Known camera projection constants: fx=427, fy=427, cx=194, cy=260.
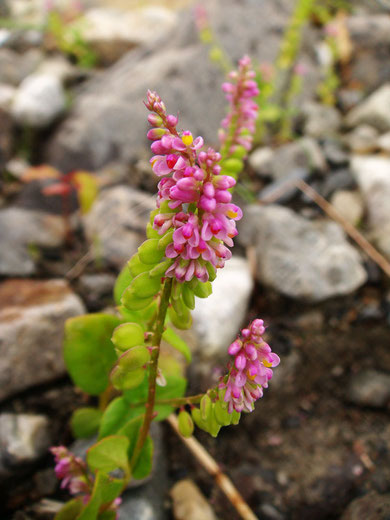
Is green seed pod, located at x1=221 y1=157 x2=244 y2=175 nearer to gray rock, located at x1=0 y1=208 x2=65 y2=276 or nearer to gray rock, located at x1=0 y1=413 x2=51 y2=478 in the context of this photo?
gray rock, located at x1=0 y1=413 x2=51 y2=478

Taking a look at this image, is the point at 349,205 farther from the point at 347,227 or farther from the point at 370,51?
the point at 370,51

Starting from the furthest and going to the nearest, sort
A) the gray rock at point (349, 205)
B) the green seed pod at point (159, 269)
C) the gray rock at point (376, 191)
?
1. the gray rock at point (349, 205)
2. the gray rock at point (376, 191)
3. the green seed pod at point (159, 269)

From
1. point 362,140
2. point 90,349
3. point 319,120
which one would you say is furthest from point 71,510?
point 319,120

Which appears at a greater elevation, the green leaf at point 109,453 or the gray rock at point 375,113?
the green leaf at point 109,453

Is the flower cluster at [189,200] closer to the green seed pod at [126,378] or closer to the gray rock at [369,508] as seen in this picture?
the green seed pod at [126,378]

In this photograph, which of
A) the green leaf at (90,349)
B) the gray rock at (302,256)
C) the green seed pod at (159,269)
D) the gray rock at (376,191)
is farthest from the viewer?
the gray rock at (376,191)

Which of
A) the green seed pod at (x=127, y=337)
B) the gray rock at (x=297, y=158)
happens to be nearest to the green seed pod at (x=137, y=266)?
the green seed pod at (x=127, y=337)
